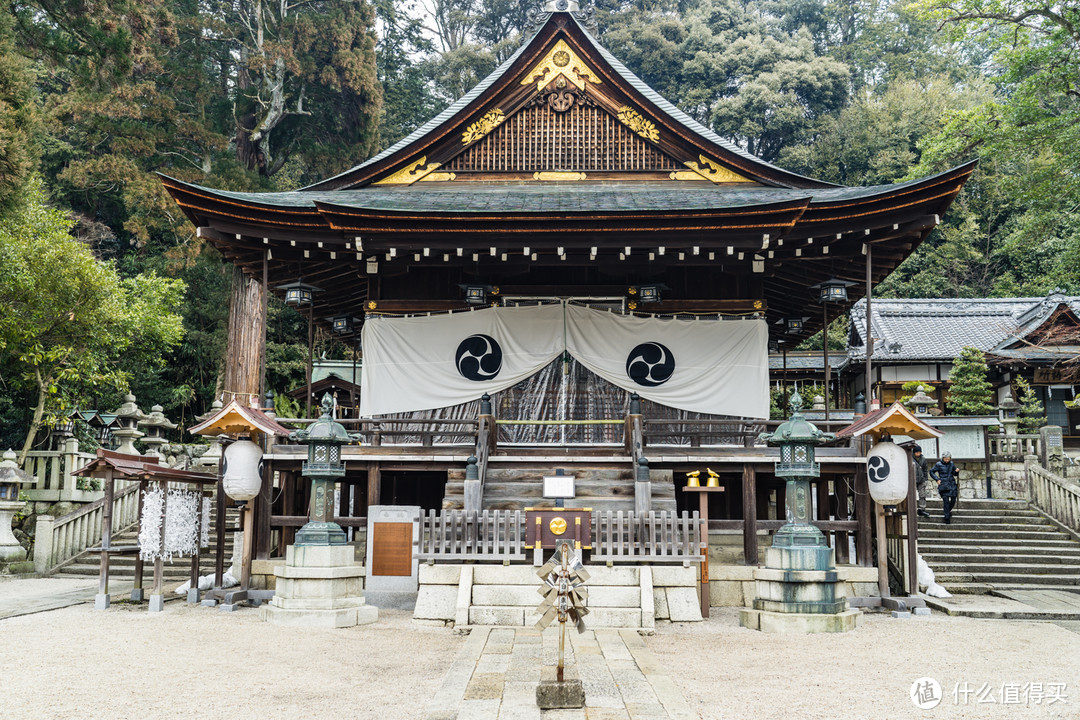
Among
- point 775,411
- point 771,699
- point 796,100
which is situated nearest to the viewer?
point 771,699

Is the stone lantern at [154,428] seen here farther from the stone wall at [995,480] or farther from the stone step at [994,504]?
the stone wall at [995,480]

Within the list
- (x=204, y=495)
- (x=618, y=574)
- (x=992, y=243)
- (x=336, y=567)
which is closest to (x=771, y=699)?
(x=618, y=574)

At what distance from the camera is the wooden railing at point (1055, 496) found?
17078 millimetres

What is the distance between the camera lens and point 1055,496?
703 inches

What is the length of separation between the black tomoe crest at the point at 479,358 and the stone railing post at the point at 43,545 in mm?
8383

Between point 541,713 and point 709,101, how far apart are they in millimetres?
→ 45253

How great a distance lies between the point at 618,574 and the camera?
1026 cm

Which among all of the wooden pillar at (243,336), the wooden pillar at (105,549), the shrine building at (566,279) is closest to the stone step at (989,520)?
the shrine building at (566,279)

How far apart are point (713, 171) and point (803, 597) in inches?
332

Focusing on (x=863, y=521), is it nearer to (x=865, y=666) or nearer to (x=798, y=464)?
(x=798, y=464)

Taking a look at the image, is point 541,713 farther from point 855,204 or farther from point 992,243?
point 992,243

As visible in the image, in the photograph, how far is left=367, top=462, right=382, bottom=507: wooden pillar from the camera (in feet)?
41.1

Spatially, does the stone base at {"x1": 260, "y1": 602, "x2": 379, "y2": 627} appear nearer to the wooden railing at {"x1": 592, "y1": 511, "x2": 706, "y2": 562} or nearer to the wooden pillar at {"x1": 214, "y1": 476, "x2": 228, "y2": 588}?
the wooden pillar at {"x1": 214, "y1": 476, "x2": 228, "y2": 588}

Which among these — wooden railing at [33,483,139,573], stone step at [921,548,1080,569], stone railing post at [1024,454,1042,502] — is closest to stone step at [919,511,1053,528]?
stone railing post at [1024,454,1042,502]
